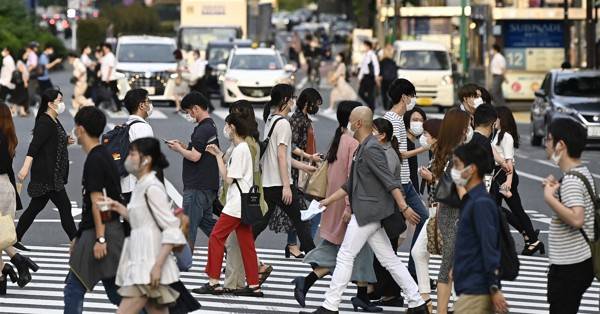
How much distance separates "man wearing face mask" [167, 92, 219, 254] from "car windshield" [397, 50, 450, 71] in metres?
28.5

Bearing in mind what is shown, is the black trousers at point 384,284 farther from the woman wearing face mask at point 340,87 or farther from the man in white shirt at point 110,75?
the woman wearing face mask at point 340,87

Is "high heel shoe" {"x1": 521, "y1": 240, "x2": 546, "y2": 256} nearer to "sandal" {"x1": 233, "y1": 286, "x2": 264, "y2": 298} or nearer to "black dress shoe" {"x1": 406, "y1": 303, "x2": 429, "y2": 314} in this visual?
"sandal" {"x1": 233, "y1": 286, "x2": 264, "y2": 298}

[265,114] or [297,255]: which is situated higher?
[265,114]

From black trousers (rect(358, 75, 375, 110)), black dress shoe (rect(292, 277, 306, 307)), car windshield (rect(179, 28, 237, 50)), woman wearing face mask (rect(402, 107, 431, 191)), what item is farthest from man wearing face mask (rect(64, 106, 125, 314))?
car windshield (rect(179, 28, 237, 50))

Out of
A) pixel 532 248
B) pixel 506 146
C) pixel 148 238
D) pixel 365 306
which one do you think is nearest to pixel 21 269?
pixel 365 306

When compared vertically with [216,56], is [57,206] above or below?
above

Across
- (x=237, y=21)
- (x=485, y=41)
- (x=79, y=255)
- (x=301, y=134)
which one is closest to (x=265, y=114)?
(x=301, y=134)

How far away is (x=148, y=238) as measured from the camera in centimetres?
953

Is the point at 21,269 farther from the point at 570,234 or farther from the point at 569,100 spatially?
the point at 569,100

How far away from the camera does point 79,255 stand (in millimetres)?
10227

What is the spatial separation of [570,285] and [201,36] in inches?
1798

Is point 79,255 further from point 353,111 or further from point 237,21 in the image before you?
point 237,21

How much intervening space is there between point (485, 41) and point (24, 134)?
15638 millimetres

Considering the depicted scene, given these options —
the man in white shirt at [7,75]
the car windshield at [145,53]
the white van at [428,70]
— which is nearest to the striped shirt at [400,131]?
the man in white shirt at [7,75]
